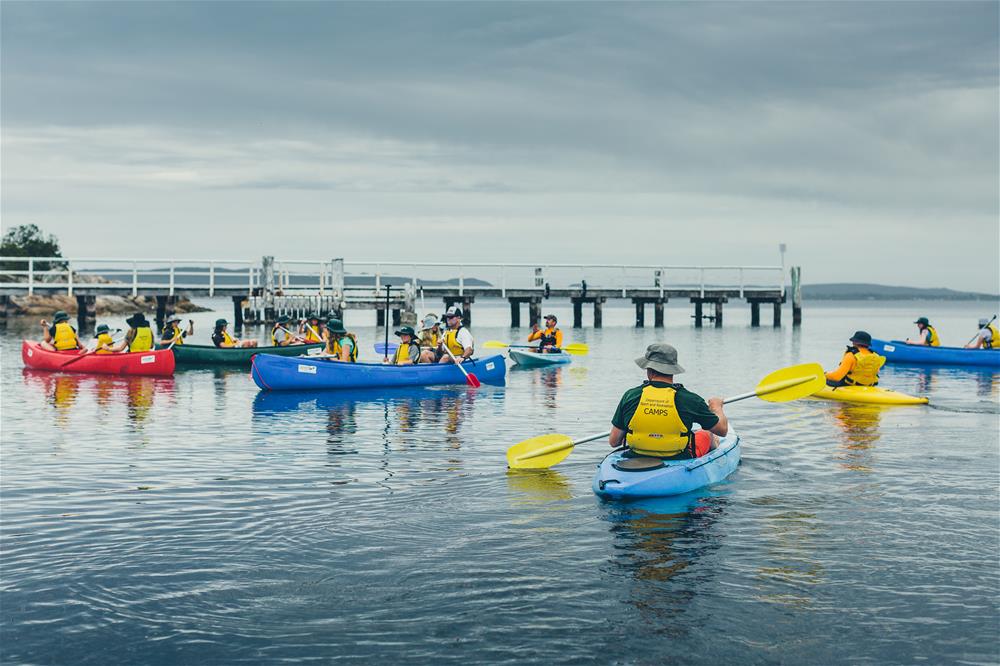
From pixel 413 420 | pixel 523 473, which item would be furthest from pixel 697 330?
pixel 523 473

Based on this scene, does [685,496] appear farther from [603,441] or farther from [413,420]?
[413,420]

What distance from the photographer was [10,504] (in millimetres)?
10688

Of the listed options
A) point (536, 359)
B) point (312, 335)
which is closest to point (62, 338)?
point (312, 335)

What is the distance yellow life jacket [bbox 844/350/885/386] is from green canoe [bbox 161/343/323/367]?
15300 mm

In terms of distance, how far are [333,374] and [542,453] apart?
10.3 metres

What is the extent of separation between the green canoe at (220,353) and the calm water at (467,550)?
11.0m

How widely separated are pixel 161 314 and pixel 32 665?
4964 centimetres

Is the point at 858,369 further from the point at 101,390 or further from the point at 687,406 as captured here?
the point at 101,390

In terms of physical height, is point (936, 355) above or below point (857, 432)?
above

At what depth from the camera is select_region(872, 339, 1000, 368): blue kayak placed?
1214 inches

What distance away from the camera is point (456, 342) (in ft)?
75.7

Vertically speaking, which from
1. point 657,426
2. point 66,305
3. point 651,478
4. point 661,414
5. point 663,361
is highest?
point 66,305

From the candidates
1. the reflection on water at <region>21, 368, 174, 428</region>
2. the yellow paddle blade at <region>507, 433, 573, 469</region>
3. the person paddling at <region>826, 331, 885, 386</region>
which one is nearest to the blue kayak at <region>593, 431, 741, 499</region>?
the yellow paddle blade at <region>507, 433, 573, 469</region>

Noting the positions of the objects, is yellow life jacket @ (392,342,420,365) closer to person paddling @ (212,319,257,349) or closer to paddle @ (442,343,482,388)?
paddle @ (442,343,482,388)
